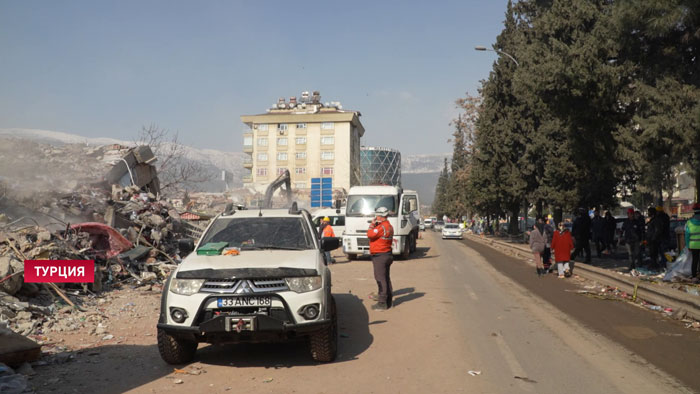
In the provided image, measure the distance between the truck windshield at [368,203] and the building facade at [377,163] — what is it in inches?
4940

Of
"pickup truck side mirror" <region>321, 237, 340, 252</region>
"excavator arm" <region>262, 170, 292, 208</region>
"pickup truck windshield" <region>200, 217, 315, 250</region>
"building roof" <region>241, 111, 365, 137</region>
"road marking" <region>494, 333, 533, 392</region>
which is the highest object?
"building roof" <region>241, 111, 365, 137</region>

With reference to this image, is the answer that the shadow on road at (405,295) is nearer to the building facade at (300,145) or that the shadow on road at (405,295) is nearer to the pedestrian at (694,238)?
the pedestrian at (694,238)

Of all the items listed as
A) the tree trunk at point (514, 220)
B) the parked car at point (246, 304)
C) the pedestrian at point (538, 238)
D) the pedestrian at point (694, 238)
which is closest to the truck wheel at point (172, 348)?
the parked car at point (246, 304)

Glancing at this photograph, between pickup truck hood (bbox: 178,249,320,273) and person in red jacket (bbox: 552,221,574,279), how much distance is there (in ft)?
36.6

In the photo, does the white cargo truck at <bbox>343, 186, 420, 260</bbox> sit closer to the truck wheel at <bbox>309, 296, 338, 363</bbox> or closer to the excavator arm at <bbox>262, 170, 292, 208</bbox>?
the excavator arm at <bbox>262, 170, 292, 208</bbox>

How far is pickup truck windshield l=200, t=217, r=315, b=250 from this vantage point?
7.05 meters

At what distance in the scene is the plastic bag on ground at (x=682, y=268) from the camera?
12.6 meters

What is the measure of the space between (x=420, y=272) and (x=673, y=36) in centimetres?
984

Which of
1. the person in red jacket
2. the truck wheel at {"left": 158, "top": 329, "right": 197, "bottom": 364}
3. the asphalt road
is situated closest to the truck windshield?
the person in red jacket

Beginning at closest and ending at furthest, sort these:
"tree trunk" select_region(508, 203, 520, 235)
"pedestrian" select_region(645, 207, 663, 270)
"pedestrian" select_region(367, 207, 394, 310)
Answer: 1. "pedestrian" select_region(367, 207, 394, 310)
2. "pedestrian" select_region(645, 207, 663, 270)
3. "tree trunk" select_region(508, 203, 520, 235)

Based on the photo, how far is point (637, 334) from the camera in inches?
320

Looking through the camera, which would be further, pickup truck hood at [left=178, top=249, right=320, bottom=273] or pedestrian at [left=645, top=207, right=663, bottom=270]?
pedestrian at [left=645, top=207, right=663, bottom=270]

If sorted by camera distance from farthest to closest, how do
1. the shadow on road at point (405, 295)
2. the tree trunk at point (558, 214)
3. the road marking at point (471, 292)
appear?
the tree trunk at point (558, 214) < the road marking at point (471, 292) < the shadow on road at point (405, 295)

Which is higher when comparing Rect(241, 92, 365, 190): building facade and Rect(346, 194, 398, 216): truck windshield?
Rect(241, 92, 365, 190): building facade
